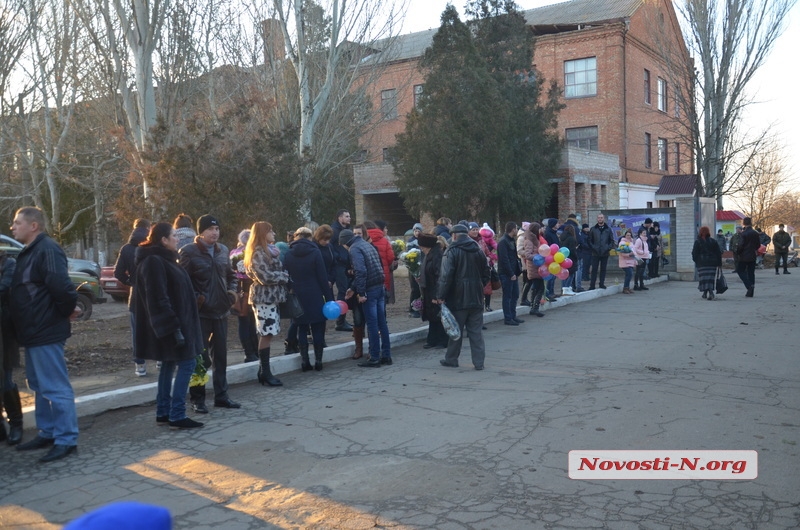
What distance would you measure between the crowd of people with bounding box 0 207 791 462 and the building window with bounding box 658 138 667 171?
32.1 meters

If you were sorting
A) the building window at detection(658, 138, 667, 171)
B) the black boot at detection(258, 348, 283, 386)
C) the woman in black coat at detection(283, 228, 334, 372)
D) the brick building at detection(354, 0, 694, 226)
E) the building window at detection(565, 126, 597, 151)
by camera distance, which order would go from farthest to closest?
1. the building window at detection(658, 138, 667, 171)
2. the building window at detection(565, 126, 597, 151)
3. the brick building at detection(354, 0, 694, 226)
4. the woman in black coat at detection(283, 228, 334, 372)
5. the black boot at detection(258, 348, 283, 386)

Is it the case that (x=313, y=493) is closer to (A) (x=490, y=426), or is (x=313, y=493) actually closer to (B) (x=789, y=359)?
(A) (x=490, y=426)

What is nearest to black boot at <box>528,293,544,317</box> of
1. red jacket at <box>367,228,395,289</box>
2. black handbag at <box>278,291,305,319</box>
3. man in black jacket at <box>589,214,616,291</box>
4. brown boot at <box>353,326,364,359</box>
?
red jacket at <box>367,228,395,289</box>

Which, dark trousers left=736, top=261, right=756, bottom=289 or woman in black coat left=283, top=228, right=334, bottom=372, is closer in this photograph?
woman in black coat left=283, top=228, right=334, bottom=372

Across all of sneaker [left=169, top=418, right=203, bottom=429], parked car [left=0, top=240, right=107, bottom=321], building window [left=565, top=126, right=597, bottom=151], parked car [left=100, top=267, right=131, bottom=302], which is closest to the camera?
sneaker [left=169, top=418, right=203, bottom=429]

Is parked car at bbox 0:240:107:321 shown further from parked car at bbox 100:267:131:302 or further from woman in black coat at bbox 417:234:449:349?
woman in black coat at bbox 417:234:449:349

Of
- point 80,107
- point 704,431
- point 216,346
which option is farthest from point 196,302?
point 80,107

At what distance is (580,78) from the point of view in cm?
3978

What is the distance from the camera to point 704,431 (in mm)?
6027

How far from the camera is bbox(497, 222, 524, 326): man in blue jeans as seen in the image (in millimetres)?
13016

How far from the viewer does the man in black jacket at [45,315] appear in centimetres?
582

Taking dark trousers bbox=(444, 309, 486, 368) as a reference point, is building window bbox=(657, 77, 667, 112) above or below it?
above

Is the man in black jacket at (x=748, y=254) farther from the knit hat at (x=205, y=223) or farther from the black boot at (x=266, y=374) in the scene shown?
the knit hat at (x=205, y=223)

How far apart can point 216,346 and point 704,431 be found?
4519mm
